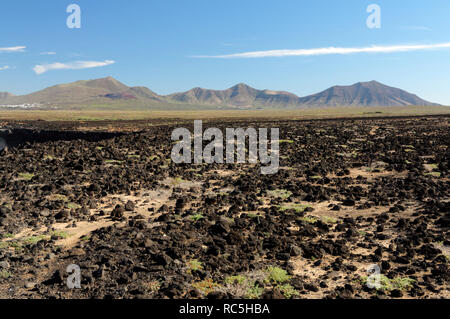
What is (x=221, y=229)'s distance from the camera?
1151 centimetres

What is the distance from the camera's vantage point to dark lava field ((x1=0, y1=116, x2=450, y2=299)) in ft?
27.8

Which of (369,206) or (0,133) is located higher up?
(0,133)

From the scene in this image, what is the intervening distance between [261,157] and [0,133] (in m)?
29.0

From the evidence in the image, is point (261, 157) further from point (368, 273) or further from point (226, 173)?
point (368, 273)

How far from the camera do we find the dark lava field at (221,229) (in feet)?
27.8

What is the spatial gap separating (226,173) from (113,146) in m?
10.4

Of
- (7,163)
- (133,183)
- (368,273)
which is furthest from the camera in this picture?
(7,163)

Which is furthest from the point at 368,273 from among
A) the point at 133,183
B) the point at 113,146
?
the point at 113,146

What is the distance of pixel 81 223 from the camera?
496 inches
